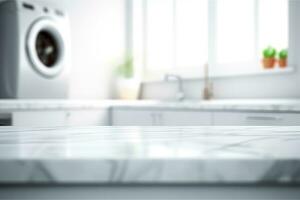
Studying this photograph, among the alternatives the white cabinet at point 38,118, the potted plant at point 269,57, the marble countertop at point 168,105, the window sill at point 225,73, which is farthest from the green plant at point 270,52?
the white cabinet at point 38,118

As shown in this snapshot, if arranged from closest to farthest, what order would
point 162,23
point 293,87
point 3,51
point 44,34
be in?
point 293,87, point 3,51, point 44,34, point 162,23

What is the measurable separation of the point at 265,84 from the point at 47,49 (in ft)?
6.34

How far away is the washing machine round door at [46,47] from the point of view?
3.13m

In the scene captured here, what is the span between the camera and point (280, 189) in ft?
1.33

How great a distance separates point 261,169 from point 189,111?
2256 mm

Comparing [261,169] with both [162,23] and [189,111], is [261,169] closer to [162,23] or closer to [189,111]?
[189,111]

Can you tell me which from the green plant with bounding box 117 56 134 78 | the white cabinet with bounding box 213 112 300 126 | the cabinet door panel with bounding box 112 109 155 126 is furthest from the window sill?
the cabinet door panel with bounding box 112 109 155 126

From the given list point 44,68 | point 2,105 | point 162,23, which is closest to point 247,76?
point 162,23

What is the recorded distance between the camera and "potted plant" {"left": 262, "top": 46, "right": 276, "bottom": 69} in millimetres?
3010

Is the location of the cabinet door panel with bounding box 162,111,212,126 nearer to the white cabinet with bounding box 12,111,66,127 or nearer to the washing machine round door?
the white cabinet with bounding box 12,111,66,127

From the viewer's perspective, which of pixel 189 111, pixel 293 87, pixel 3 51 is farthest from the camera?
pixel 3 51

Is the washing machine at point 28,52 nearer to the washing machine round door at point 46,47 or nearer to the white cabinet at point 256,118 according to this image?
the washing machine round door at point 46,47

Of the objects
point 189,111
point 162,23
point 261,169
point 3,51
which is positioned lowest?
point 189,111

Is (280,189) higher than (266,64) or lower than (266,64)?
lower
